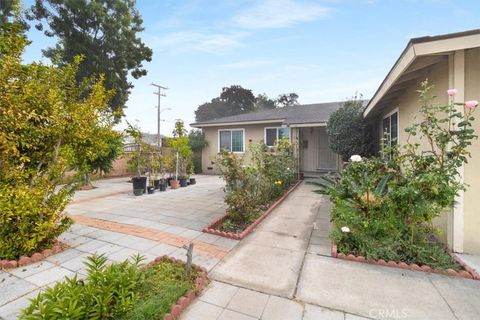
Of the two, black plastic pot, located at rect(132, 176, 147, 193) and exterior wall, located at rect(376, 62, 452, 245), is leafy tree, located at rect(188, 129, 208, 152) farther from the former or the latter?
exterior wall, located at rect(376, 62, 452, 245)

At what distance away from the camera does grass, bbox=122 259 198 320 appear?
2162 millimetres

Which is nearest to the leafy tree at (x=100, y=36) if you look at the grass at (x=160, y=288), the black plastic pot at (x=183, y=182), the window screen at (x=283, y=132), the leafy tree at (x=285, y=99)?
the black plastic pot at (x=183, y=182)

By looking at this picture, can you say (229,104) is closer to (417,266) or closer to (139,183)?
(139,183)

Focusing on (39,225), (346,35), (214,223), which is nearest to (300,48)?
(346,35)

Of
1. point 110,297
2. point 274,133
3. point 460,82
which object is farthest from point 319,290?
point 274,133

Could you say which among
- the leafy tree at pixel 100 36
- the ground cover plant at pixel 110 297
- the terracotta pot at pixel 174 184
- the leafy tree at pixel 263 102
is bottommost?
the ground cover plant at pixel 110 297

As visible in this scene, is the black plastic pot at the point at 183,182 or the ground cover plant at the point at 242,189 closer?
the ground cover plant at the point at 242,189

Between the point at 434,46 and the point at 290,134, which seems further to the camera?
the point at 290,134

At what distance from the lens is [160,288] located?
258cm

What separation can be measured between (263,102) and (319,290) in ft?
141

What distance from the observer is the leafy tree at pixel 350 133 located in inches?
380

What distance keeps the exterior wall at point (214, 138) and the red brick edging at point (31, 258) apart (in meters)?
10.0

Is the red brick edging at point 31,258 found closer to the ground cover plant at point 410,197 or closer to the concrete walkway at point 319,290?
the concrete walkway at point 319,290

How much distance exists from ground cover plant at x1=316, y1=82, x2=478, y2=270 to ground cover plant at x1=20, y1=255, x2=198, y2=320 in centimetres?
265
